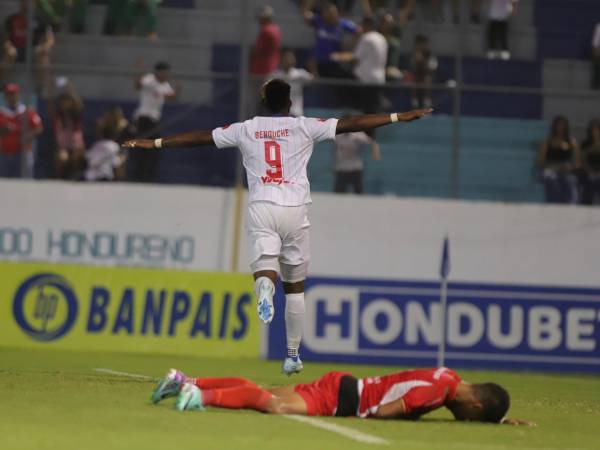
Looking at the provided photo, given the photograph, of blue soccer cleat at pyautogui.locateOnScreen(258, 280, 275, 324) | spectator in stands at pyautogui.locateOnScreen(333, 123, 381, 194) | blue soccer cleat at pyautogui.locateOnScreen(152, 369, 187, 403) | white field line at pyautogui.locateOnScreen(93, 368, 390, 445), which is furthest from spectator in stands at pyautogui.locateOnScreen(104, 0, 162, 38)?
white field line at pyautogui.locateOnScreen(93, 368, 390, 445)

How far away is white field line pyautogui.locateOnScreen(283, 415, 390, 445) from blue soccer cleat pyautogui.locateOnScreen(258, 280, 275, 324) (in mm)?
2205

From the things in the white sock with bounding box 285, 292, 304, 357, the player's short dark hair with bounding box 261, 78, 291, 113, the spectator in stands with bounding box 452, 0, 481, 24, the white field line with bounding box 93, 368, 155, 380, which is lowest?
the white field line with bounding box 93, 368, 155, 380

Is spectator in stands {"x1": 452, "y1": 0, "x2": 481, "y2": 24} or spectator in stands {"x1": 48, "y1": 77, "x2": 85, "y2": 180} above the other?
spectator in stands {"x1": 452, "y1": 0, "x2": 481, "y2": 24}

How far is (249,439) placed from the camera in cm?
901

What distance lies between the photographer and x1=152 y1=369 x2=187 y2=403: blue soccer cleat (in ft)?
33.7

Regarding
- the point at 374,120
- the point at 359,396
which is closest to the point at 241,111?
the point at 374,120

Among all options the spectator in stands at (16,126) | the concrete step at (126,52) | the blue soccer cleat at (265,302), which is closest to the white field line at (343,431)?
the blue soccer cleat at (265,302)

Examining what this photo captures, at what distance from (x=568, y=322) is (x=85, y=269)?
6.68 m

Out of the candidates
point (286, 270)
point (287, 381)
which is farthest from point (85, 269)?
point (286, 270)

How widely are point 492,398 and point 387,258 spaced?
37.0 feet

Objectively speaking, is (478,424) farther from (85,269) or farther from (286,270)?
(85,269)

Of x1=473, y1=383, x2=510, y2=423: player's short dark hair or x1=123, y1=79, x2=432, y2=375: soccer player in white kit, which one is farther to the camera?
x1=123, y1=79, x2=432, y2=375: soccer player in white kit

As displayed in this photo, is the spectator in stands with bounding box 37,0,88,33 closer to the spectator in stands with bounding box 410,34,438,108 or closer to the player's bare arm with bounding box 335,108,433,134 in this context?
the spectator in stands with bounding box 410,34,438,108

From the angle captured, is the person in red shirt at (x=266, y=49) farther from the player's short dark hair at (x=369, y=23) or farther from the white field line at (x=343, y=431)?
the white field line at (x=343, y=431)
